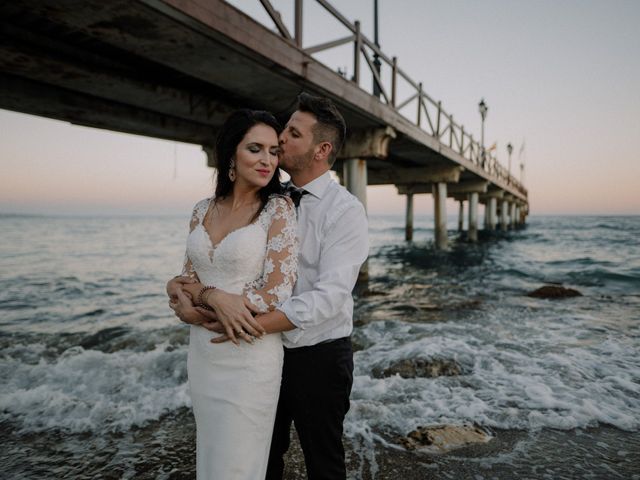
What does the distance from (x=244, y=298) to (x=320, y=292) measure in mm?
A: 306

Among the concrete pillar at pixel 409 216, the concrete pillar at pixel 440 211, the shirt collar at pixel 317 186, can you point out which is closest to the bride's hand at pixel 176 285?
the shirt collar at pixel 317 186

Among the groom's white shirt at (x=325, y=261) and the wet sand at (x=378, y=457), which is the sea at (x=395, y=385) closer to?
the wet sand at (x=378, y=457)

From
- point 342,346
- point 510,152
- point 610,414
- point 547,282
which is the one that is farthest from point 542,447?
point 510,152

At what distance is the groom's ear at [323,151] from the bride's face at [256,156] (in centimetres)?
24

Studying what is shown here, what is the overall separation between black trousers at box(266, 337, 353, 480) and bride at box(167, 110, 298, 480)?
115 mm

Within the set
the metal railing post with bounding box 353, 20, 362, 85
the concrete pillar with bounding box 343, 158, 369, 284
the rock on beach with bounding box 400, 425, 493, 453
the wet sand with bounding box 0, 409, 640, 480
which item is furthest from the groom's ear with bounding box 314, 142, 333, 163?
the concrete pillar with bounding box 343, 158, 369, 284

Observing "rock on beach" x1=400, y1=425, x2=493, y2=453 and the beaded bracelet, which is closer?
the beaded bracelet

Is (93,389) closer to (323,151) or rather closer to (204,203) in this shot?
(204,203)

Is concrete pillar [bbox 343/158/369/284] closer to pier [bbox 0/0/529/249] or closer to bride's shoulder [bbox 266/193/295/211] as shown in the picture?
pier [bbox 0/0/529/249]

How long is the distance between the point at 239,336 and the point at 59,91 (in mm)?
7281

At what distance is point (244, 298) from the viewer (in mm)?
1605

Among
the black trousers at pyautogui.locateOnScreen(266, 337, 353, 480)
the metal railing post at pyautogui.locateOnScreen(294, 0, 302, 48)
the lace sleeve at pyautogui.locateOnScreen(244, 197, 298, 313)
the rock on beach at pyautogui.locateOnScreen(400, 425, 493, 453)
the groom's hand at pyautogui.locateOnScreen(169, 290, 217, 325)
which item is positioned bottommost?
the rock on beach at pyautogui.locateOnScreen(400, 425, 493, 453)

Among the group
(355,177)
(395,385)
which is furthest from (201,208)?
(355,177)

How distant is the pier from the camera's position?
4.36 m
